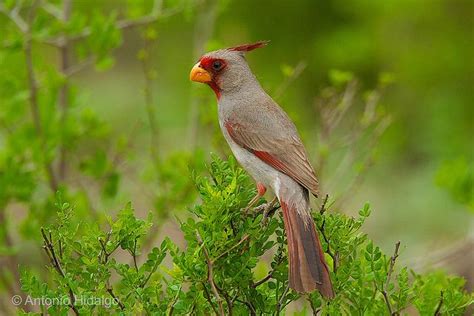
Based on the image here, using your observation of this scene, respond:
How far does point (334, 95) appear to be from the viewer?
15.8 feet

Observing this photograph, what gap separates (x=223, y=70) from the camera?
3830 millimetres

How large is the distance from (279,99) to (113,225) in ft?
8.14

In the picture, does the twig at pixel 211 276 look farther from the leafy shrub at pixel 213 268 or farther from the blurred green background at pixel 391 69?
the blurred green background at pixel 391 69

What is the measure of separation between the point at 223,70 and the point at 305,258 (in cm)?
130

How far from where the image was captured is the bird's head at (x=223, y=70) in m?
3.77

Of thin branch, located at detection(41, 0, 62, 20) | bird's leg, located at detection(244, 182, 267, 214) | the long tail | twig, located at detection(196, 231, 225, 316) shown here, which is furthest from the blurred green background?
twig, located at detection(196, 231, 225, 316)

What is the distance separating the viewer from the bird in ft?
10.7

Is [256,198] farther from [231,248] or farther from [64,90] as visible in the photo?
[64,90]

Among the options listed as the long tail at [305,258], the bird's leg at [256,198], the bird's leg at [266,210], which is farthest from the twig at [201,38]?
the long tail at [305,258]

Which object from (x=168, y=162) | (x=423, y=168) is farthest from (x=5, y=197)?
(x=423, y=168)

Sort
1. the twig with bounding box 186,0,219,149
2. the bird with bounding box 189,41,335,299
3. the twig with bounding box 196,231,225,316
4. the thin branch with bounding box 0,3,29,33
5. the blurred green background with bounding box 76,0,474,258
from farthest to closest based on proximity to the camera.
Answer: the blurred green background with bounding box 76,0,474,258 → the twig with bounding box 186,0,219,149 → the thin branch with bounding box 0,3,29,33 → the bird with bounding box 189,41,335,299 → the twig with bounding box 196,231,225,316

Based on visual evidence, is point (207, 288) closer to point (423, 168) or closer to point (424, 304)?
point (424, 304)

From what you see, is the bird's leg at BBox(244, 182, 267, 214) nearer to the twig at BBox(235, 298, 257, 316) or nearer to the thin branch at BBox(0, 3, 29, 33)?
the twig at BBox(235, 298, 257, 316)

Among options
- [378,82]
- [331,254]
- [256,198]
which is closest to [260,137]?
[256,198]
